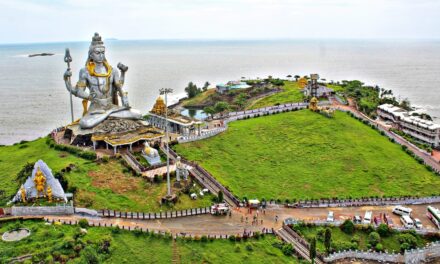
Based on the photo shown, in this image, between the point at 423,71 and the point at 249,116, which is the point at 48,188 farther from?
the point at 423,71

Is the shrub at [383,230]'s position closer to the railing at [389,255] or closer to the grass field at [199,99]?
the railing at [389,255]

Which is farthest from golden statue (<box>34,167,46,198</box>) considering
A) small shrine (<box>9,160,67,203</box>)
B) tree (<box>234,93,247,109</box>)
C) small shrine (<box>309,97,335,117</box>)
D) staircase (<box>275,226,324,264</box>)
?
tree (<box>234,93,247,109</box>)

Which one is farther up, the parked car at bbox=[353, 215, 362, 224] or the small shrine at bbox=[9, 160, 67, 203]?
the small shrine at bbox=[9, 160, 67, 203]

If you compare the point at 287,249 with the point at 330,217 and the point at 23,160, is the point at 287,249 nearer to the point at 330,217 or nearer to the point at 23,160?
the point at 330,217

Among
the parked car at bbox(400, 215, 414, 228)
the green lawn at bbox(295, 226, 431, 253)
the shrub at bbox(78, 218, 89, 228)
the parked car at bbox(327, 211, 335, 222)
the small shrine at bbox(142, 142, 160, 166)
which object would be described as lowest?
the green lawn at bbox(295, 226, 431, 253)

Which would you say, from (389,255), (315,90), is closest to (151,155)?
(389,255)

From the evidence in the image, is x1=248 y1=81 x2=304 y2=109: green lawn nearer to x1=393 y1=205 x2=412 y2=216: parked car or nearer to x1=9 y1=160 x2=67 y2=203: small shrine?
x1=393 y1=205 x2=412 y2=216: parked car
